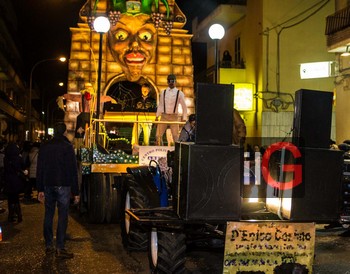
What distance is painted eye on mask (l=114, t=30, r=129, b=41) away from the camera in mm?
14016

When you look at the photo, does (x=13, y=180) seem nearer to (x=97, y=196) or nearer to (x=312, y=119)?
(x=97, y=196)

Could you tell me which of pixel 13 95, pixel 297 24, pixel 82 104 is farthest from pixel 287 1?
pixel 13 95

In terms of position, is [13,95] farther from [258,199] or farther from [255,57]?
[258,199]

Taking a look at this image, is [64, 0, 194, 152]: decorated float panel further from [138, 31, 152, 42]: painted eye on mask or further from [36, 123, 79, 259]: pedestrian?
[36, 123, 79, 259]: pedestrian

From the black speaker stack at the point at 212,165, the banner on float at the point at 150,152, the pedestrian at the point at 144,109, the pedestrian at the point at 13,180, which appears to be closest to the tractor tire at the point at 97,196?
the banner on float at the point at 150,152

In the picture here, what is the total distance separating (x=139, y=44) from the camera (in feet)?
46.9

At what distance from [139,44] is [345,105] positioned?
8500mm

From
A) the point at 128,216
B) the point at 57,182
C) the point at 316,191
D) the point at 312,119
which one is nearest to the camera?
the point at 316,191

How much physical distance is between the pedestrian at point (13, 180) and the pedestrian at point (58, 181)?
12.1 feet

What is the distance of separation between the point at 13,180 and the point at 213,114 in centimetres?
715

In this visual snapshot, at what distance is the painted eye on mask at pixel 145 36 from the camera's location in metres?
14.2

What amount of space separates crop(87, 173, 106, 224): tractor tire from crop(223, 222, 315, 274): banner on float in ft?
17.2

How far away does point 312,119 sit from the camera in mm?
5340

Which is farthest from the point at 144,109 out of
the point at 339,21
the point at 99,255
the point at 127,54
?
the point at 339,21
